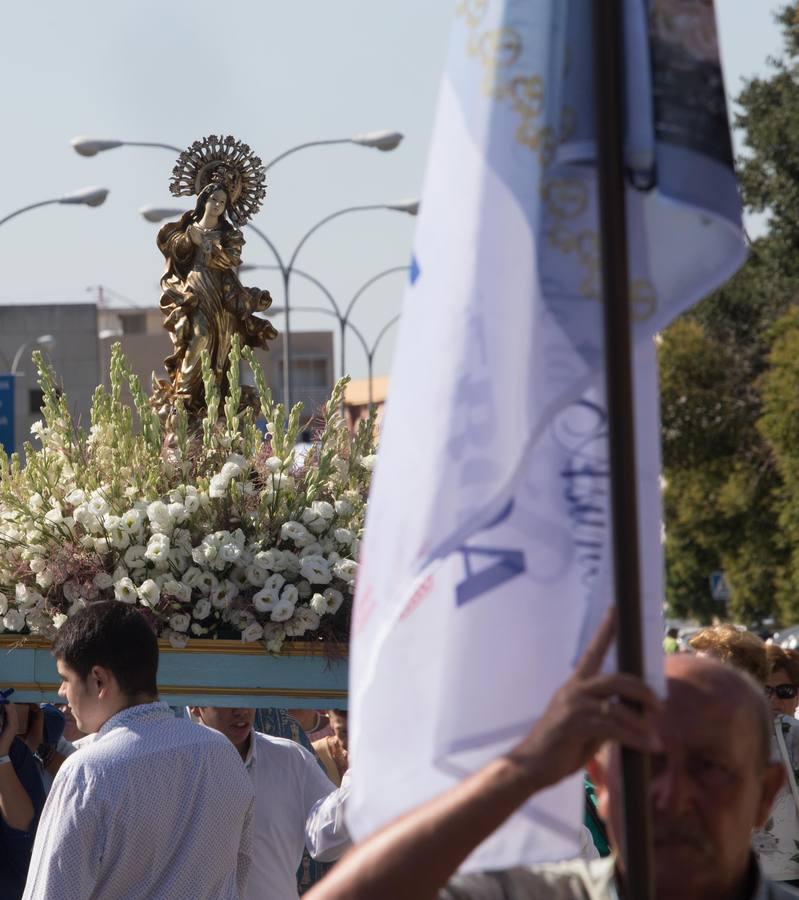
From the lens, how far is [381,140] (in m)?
23.8

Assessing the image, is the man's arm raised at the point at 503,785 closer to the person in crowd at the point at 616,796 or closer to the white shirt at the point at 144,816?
the person in crowd at the point at 616,796

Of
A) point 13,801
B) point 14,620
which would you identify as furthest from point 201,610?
point 13,801

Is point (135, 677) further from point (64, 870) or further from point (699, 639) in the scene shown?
point (699, 639)


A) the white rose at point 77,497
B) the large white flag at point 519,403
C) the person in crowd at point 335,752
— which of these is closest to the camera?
the large white flag at point 519,403

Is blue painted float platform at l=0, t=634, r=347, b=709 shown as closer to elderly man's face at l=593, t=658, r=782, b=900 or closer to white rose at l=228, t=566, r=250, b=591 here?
white rose at l=228, t=566, r=250, b=591

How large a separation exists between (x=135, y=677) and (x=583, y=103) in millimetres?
2638

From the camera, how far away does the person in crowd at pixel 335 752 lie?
5.92m

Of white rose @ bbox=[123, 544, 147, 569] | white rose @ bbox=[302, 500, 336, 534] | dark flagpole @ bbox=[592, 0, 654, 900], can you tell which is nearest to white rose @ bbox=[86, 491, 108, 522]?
white rose @ bbox=[123, 544, 147, 569]

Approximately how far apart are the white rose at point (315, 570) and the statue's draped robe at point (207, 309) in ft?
3.59

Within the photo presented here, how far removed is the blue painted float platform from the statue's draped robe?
1.23 metres

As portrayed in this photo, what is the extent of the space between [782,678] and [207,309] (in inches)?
100

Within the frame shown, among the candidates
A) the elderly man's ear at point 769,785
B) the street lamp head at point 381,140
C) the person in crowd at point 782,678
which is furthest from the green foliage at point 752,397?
the elderly man's ear at point 769,785

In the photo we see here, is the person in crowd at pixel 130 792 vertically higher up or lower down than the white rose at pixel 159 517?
lower down

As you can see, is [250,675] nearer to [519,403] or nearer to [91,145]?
[519,403]
